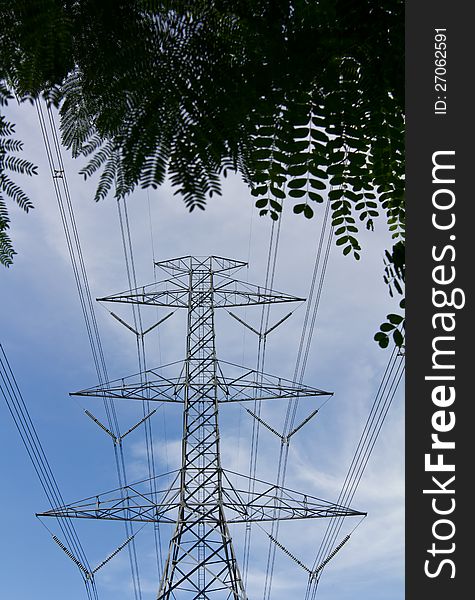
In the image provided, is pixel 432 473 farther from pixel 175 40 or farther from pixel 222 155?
pixel 175 40

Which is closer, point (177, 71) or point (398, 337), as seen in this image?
point (177, 71)

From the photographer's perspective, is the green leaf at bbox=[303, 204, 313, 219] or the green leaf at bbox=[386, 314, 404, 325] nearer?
the green leaf at bbox=[303, 204, 313, 219]

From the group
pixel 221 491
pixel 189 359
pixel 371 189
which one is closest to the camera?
pixel 371 189

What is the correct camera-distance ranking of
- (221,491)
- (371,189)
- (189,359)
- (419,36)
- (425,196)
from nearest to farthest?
(419,36) < (425,196) < (371,189) < (221,491) < (189,359)

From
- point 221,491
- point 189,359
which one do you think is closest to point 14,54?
point 221,491

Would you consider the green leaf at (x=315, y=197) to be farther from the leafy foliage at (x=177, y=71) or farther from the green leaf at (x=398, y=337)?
the green leaf at (x=398, y=337)

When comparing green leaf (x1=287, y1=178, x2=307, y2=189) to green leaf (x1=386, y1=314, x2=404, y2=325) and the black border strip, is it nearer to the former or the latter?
the black border strip

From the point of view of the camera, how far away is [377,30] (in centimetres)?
103

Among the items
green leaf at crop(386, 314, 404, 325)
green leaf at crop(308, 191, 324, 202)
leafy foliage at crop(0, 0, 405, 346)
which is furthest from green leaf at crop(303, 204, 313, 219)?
green leaf at crop(386, 314, 404, 325)

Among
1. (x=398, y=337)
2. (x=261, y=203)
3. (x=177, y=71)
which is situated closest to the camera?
(x=177, y=71)

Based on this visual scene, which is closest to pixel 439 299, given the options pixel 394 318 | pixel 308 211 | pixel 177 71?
pixel 308 211

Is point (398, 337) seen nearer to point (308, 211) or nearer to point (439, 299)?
point (439, 299)

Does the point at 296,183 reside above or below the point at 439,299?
above

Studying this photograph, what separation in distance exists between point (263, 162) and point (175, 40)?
0.80ft
